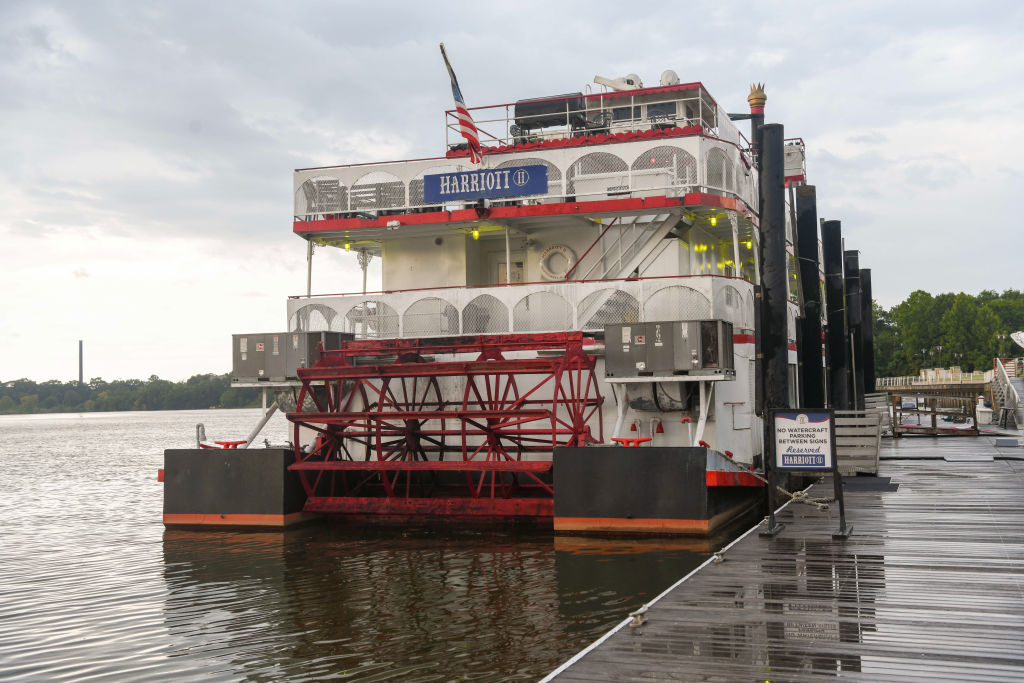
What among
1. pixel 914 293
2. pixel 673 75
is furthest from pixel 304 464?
pixel 914 293

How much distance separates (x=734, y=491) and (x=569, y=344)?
357 cm

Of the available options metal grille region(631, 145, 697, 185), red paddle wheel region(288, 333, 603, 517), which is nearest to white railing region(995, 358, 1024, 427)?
metal grille region(631, 145, 697, 185)

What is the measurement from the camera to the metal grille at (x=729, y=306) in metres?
15.3

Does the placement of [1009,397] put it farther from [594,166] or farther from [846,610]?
[846,610]

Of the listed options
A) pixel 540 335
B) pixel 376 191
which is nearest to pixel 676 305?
pixel 540 335

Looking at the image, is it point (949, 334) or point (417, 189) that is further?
point (949, 334)

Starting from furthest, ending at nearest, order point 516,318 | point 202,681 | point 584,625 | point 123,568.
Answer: point 516,318, point 123,568, point 584,625, point 202,681

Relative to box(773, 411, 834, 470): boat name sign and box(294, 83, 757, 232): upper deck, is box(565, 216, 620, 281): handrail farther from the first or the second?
box(773, 411, 834, 470): boat name sign

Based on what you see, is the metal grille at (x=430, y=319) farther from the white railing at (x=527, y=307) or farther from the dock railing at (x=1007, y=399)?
the dock railing at (x=1007, y=399)

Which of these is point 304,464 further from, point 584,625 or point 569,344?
point 584,625

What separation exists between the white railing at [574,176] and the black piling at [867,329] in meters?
18.3

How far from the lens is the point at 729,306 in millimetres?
15648

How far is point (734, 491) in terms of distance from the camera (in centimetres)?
1502

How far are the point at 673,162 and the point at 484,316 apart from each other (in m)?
4.34
